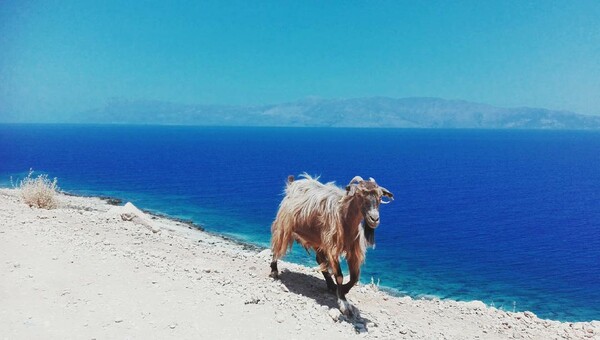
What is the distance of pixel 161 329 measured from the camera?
7441mm

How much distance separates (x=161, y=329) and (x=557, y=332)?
9.46 meters

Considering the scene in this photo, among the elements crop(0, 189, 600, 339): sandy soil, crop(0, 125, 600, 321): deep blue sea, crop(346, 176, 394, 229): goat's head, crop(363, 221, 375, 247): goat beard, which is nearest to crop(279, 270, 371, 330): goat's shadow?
crop(0, 189, 600, 339): sandy soil

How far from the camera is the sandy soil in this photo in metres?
7.58

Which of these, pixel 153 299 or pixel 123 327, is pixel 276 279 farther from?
pixel 123 327

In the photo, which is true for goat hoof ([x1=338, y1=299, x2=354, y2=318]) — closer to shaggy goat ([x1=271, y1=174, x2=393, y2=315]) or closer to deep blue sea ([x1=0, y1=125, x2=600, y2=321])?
shaggy goat ([x1=271, y1=174, x2=393, y2=315])

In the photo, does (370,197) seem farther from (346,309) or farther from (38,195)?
(38,195)

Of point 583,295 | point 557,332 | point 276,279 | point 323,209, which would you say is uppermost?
point 323,209

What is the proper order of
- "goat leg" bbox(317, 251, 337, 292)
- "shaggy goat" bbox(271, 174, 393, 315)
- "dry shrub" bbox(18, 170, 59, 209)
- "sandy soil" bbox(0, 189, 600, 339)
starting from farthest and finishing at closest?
"dry shrub" bbox(18, 170, 59, 209), "goat leg" bbox(317, 251, 337, 292), "shaggy goat" bbox(271, 174, 393, 315), "sandy soil" bbox(0, 189, 600, 339)

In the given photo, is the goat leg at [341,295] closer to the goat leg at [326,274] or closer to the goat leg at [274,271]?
the goat leg at [326,274]

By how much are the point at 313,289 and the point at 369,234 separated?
7.67 ft

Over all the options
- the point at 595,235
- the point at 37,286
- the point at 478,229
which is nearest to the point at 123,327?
the point at 37,286

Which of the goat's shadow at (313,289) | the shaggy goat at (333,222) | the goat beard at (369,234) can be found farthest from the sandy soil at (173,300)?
the goat beard at (369,234)

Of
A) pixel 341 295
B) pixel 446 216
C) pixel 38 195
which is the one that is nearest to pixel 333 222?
pixel 341 295

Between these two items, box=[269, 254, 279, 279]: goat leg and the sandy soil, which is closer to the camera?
the sandy soil
